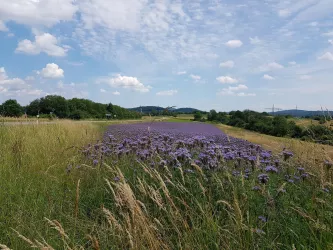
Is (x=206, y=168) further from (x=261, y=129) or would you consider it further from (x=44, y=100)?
(x=44, y=100)

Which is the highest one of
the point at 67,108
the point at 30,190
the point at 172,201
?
the point at 67,108

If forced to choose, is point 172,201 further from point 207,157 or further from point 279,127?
point 279,127

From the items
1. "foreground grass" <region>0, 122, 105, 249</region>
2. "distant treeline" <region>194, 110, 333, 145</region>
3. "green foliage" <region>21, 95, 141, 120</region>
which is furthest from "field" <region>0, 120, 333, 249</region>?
"green foliage" <region>21, 95, 141, 120</region>

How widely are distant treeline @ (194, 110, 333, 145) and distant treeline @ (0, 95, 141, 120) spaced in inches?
885

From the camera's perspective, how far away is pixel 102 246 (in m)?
2.23

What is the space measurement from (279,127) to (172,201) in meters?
22.1

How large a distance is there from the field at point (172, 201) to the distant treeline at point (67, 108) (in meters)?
48.0

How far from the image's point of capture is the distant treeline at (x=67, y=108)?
58472mm

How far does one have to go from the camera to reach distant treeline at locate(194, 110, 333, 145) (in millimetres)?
4496

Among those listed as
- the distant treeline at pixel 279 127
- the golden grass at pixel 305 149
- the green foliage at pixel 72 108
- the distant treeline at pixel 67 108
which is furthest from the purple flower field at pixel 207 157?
the green foliage at pixel 72 108

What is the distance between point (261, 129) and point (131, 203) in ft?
84.7

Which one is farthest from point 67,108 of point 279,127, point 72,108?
point 279,127

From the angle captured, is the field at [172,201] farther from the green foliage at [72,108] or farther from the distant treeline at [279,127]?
the green foliage at [72,108]

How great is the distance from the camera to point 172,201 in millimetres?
2121
